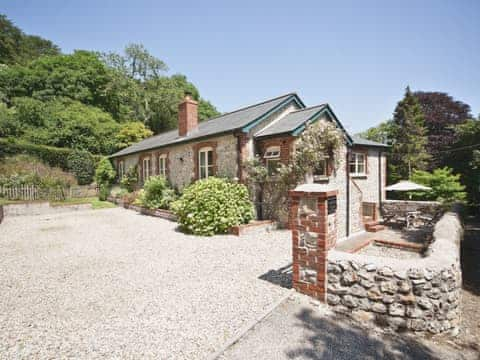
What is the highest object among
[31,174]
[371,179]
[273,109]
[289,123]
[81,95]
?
[81,95]

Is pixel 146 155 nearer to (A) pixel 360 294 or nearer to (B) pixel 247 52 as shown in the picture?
(B) pixel 247 52

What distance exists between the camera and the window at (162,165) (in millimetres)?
15582

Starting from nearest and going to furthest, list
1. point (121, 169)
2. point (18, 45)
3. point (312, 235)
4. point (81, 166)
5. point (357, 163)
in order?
point (312, 235) < point (357, 163) < point (121, 169) < point (81, 166) < point (18, 45)

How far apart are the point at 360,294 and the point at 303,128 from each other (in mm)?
6973

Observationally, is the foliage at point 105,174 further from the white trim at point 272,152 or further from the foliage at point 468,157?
the foliage at point 468,157

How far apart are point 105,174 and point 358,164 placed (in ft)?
71.6

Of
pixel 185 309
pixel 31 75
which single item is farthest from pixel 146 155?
pixel 31 75

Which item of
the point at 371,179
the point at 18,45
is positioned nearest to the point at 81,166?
the point at 371,179

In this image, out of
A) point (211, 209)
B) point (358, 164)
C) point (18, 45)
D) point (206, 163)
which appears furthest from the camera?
point (18, 45)

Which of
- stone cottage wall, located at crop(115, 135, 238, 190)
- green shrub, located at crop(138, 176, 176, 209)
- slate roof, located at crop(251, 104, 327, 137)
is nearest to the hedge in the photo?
stone cottage wall, located at crop(115, 135, 238, 190)

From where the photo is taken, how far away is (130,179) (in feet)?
64.2

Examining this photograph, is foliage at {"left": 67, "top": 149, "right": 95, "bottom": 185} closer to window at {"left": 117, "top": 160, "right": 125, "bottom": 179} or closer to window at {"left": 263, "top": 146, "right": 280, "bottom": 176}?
window at {"left": 117, "top": 160, "right": 125, "bottom": 179}

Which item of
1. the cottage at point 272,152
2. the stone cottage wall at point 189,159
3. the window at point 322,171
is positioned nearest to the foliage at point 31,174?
the stone cottage wall at point 189,159

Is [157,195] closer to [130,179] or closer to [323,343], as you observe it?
[130,179]
